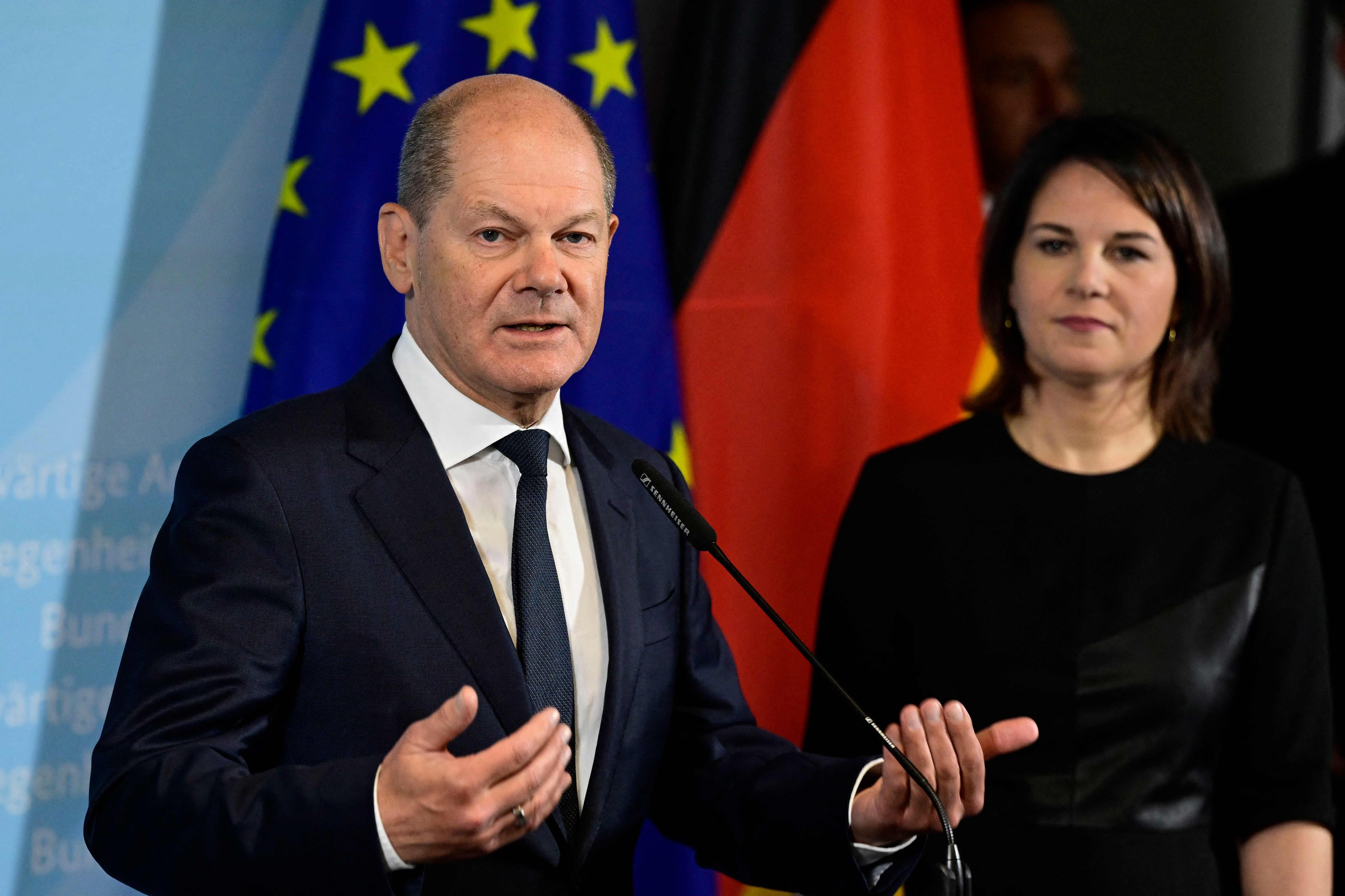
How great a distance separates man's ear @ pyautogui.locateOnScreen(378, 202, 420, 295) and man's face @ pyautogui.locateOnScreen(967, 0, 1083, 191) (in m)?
1.94

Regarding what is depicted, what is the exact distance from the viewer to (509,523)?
1684mm

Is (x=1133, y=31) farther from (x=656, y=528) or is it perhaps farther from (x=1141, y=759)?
(x=656, y=528)

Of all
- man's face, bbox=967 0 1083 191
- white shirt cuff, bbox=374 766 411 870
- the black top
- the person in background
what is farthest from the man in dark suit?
the person in background

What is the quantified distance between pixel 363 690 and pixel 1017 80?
7.88 feet

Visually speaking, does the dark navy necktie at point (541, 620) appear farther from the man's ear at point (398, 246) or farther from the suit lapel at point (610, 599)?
the man's ear at point (398, 246)

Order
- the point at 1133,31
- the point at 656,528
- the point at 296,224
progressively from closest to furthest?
the point at 656,528, the point at 296,224, the point at 1133,31

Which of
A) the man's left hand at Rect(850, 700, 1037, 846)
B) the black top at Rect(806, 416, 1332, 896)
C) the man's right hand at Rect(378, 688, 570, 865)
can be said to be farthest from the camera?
the black top at Rect(806, 416, 1332, 896)

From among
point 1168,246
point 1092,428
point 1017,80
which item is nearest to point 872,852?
point 1092,428

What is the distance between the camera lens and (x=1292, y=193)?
368 centimetres

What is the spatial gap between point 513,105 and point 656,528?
1.87 ft

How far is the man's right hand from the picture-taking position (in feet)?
4.04

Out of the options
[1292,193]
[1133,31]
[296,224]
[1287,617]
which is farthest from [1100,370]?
[1133,31]

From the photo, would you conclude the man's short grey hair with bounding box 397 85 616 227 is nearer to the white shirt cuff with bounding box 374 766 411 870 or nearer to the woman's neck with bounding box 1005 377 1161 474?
the white shirt cuff with bounding box 374 766 411 870

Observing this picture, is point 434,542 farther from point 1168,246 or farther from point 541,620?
point 1168,246
